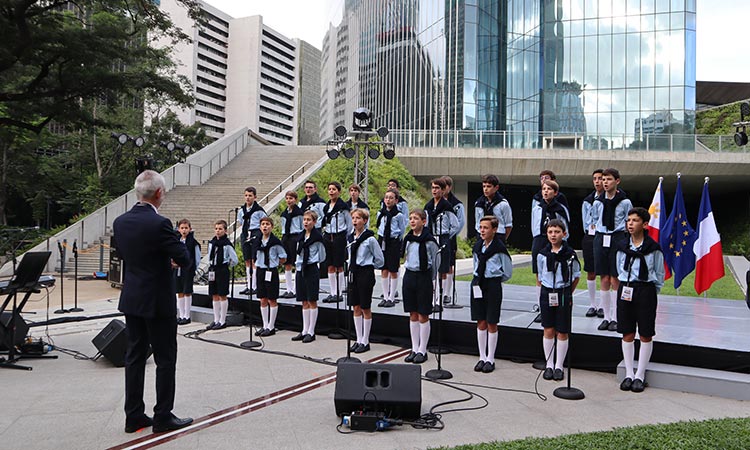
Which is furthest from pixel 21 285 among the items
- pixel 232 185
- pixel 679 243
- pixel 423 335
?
pixel 232 185

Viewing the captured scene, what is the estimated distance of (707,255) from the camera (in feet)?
32.6

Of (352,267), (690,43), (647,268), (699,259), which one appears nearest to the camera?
(647,268)

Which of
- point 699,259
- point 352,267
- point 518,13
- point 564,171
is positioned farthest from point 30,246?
point 518,13

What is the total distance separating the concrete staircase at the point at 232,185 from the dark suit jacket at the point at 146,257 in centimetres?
1483

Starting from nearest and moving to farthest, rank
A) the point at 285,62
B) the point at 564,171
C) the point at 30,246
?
1. the point at 30,246
2. the point at 564,171
3. the point at 285,62

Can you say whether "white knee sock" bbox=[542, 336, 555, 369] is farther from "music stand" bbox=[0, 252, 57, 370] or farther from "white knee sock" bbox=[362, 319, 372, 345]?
"music stand" bbox=[0, 252, 57, 370]

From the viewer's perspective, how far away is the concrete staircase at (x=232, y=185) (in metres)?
21.5

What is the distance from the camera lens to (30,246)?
71.7 feet

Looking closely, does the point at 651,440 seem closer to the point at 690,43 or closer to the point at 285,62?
the point at 690,43

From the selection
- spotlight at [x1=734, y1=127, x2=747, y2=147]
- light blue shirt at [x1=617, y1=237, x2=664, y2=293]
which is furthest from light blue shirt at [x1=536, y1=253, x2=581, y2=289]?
spotlight at [x1=734, y1=127, x2=747, y2=147]

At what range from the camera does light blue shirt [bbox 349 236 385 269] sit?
756 centimetres

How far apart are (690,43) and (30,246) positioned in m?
38.5

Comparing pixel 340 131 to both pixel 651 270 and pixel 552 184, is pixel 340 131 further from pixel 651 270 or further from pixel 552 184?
pixel 651 270

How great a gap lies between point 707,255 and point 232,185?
19.5 metres
